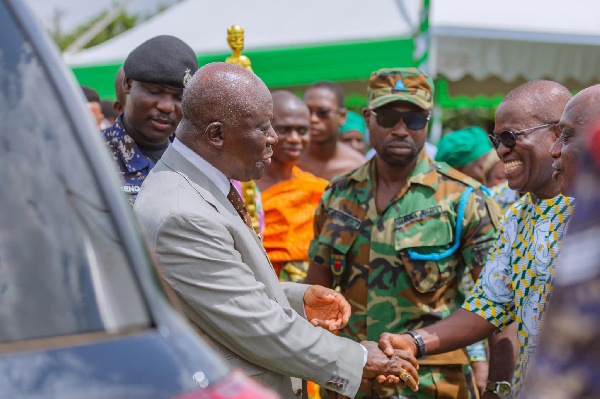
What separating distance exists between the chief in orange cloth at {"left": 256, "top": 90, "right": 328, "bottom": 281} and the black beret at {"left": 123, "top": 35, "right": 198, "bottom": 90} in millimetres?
1610

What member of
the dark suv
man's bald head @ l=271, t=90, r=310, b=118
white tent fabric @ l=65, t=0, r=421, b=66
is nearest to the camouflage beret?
man's bald head @ l=271, t=90, r=310, b=118

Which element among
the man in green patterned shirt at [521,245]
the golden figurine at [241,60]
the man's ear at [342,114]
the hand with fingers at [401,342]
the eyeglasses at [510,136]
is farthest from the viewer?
the man's ear at [342,114]

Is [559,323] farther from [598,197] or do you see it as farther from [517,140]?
[517,140]

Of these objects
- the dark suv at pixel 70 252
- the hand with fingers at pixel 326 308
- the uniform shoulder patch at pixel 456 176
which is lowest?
the hand with fingers at pixel 326 308

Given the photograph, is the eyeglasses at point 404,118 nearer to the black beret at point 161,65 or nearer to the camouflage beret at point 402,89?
the camouflage beret at point 402,89

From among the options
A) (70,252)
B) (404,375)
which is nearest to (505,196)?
(404,375)

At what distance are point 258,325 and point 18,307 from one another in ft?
4.21

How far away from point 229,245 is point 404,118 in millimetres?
1796

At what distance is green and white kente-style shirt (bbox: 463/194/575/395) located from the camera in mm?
2848

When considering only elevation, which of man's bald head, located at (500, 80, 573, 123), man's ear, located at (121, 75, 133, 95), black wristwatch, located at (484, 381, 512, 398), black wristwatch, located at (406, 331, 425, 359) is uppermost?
man's ear, located at (121, 75, 133, 95)

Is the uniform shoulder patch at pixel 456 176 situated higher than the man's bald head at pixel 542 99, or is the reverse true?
the man's bald head at pixel 542 99

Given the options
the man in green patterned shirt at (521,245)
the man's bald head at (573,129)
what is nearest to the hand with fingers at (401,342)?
the man in green patterned shirt at (521,245)

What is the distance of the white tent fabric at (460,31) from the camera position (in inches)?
333

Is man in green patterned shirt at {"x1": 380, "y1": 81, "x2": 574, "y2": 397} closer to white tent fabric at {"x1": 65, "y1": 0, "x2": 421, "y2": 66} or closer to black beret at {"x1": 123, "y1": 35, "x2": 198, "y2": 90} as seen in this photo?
black beret at {"x1": 123, "y1": 35, "x2": 198, "y2": 90}
